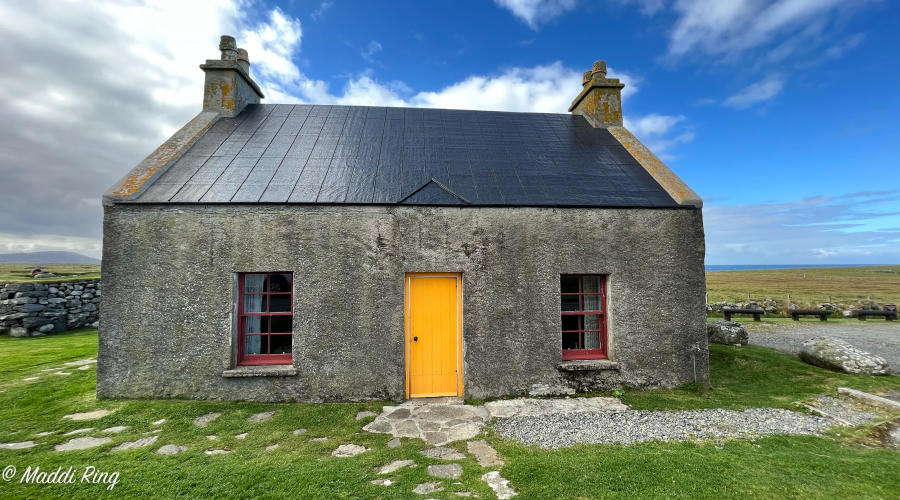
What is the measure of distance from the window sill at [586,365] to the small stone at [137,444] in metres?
6.41

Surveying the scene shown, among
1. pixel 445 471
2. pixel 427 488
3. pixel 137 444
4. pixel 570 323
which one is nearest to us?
pixel 427 488

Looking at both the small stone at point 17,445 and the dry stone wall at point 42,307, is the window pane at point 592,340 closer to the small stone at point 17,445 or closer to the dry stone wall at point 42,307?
the small stone at point 17,445

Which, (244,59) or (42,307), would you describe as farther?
(42,307)

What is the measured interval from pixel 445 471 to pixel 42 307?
1588cm

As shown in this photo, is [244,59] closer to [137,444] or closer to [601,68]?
[137,444]

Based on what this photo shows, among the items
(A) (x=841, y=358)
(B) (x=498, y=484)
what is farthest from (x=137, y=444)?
(A) (x=841, y=358)

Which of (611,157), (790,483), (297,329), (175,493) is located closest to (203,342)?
(297,329)

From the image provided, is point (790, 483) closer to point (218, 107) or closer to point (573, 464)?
point (573, 464)

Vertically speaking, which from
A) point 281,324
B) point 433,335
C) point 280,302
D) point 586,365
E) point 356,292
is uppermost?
point 356,292

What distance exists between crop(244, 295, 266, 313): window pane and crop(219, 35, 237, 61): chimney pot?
6882 millimetres

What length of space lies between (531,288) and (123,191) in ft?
25.3

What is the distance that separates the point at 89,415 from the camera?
17.9 ft

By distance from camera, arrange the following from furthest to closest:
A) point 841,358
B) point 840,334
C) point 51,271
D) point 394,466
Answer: point 51,271
point 840,334
point 841,358
point 394,466

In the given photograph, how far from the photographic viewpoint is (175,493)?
3635mm
